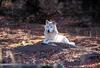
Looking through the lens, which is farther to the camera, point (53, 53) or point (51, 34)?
point (51, 34)

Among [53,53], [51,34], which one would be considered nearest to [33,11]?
[51,34]

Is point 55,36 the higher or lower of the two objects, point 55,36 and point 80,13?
the lower

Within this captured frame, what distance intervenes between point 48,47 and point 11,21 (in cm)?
1056

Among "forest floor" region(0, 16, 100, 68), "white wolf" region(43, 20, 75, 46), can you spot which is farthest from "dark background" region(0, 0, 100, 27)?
"white wolf" region(43, 20, 75, 46)

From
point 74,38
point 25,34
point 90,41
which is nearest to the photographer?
point 90,41

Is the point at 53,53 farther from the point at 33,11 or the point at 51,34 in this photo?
the point at 33,11

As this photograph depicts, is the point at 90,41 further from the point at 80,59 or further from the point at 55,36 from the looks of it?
the point at 80,59

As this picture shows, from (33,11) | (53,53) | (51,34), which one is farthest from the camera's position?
(33,11)

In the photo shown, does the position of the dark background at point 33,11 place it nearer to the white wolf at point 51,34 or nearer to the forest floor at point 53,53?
the forest floor at point 53,53

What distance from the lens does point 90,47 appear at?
→ 12.2m

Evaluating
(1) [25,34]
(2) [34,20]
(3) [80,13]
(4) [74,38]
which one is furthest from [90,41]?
(3) [80,13]

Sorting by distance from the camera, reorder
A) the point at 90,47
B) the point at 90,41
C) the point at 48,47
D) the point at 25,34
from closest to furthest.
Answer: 1. the point at 48,47
2. the point at 90,47
3. the point at 90,41
4. the point at 25,34

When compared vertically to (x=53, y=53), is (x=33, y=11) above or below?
above

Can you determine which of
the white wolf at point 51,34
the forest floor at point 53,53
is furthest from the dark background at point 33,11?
the white wolf at point 51,34
